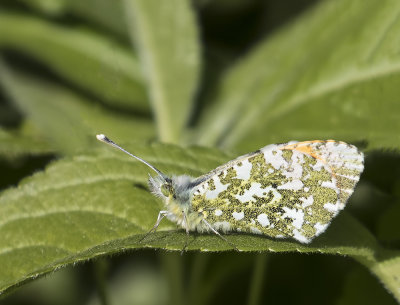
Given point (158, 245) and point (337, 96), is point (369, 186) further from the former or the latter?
point (158, 245)

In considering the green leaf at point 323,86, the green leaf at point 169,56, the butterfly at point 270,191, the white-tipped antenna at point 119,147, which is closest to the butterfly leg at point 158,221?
the butterfly at point 270,191

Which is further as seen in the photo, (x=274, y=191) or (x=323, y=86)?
(x=323, y=86)

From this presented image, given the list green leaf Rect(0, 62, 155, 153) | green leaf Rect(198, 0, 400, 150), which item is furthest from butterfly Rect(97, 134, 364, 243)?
green leaf Rect(0, 62, 155, 153)

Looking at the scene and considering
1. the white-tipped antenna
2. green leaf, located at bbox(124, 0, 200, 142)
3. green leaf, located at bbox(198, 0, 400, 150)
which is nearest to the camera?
the white-tipped antenna

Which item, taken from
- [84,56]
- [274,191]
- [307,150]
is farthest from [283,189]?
[84,56]

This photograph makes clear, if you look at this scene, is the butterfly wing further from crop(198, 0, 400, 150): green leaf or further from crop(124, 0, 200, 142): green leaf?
crop(124, 0, 200, 142): green leaf

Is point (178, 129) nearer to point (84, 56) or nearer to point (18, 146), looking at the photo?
point (18, 146)
